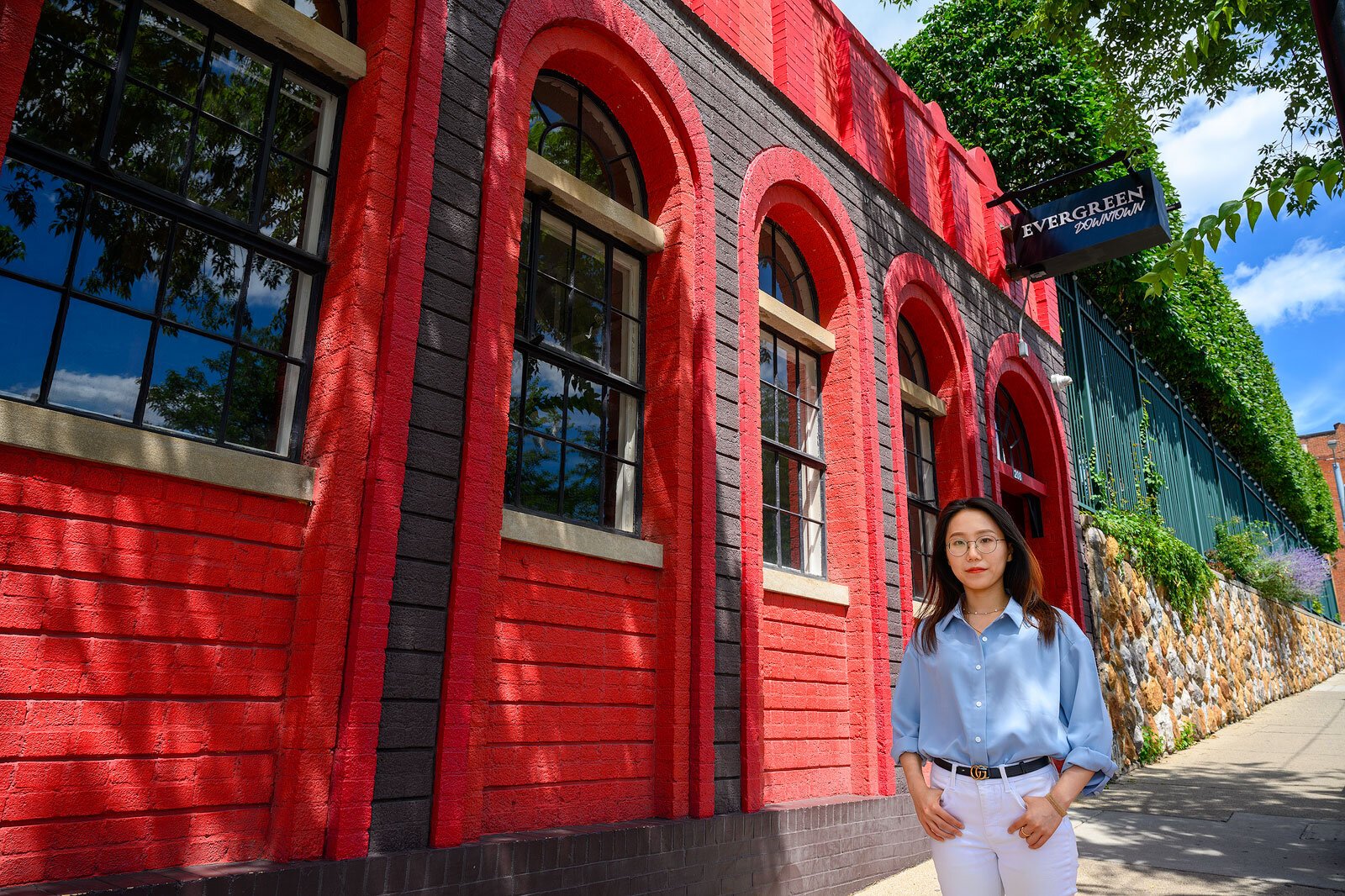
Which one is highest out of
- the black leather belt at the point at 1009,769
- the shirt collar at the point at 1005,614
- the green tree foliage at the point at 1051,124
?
the green tree foliage at the point at 1051,124

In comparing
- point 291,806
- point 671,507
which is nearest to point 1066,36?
point 671,507

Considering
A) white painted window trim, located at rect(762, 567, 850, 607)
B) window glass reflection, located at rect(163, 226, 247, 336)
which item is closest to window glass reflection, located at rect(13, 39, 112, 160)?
window glass reflection, located at rect(163, 226, 247, 336)

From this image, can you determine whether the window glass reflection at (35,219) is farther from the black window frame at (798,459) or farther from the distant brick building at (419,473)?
the black window frame at (798,459)

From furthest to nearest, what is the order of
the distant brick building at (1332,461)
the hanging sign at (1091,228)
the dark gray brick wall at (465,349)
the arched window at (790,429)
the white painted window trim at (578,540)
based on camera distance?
the distant brick building at (1332,461), the hanging sign at (1091,228), the arched window at (790,429), the white painted window trim at (578,540), the dark gray brick wall at (465,349)

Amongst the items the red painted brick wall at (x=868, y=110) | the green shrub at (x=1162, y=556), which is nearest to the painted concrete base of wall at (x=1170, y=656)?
the green shrub at (x=1162, y=556)

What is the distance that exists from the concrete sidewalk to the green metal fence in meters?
4.17

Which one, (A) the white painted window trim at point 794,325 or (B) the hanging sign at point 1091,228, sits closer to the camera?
(A) the white painted window trim at point 794,325

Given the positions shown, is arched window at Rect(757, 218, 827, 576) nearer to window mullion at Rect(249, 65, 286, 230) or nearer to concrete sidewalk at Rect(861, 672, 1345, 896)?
concrete sidewalk at Rect(861, 672, 1345, 896)

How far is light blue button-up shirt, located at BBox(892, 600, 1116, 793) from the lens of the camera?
2.47m

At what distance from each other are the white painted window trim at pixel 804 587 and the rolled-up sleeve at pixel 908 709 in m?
3.87

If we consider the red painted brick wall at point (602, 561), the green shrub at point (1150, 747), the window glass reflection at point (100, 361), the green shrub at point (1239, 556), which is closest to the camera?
the window glass reflection at point (100, 361)

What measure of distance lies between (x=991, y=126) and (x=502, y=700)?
15.8m

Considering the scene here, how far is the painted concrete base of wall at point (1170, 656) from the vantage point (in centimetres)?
1224

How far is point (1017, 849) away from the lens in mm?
2406
